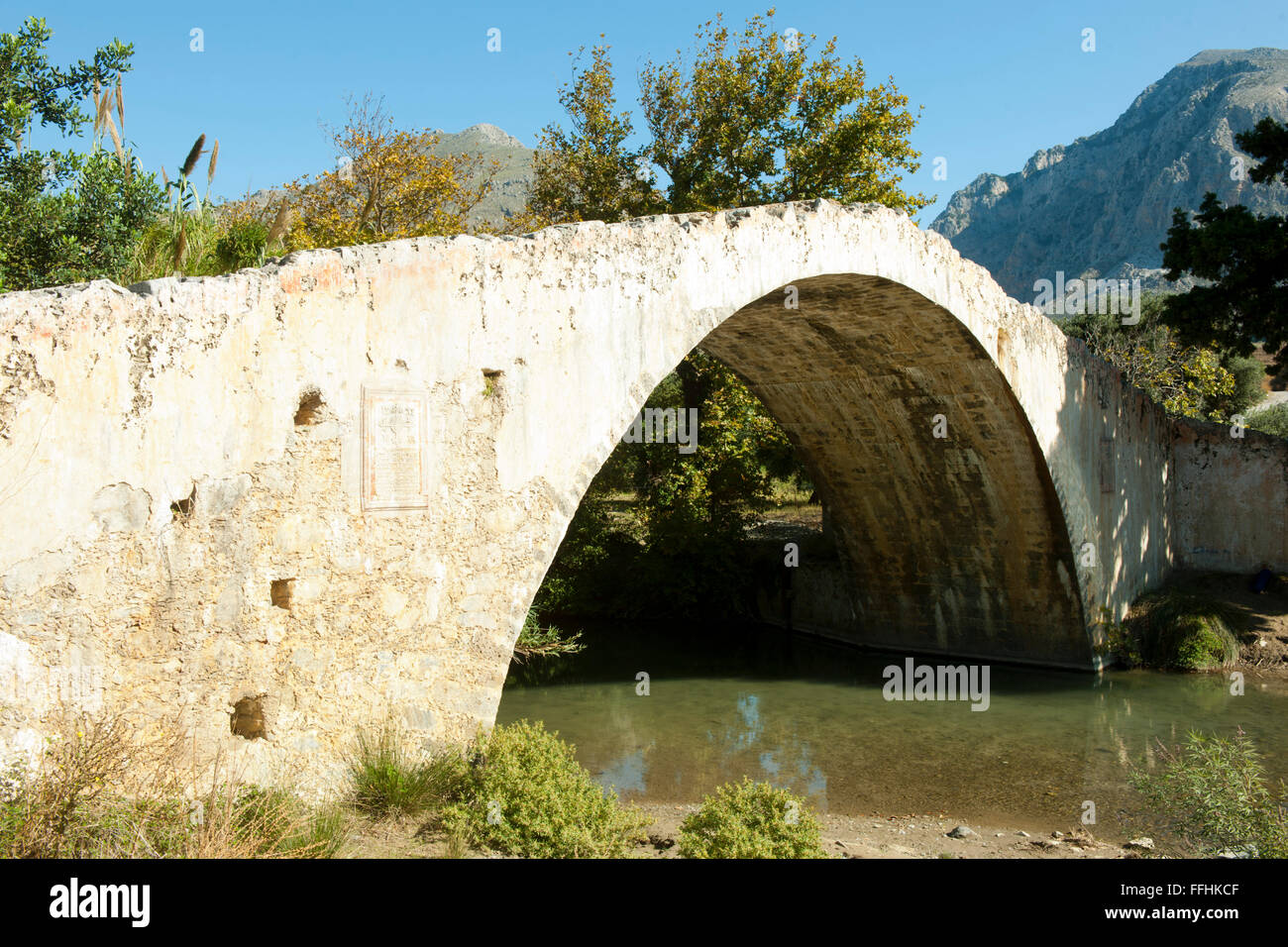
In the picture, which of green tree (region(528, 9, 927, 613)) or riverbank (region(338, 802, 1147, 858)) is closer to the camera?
riverbank (region(338, 802, 1147, 858))

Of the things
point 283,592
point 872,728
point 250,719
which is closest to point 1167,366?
point 872,728

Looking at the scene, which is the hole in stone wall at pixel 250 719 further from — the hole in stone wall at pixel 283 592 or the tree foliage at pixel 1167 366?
the tree foliage at pixel 1167 366

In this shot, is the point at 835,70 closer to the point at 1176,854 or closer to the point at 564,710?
the point at 564,710

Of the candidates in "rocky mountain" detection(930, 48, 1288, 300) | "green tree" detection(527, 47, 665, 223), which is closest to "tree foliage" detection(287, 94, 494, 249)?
"green tree" detection(527, 47, 665, 223)

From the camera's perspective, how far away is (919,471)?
12398 millimetres

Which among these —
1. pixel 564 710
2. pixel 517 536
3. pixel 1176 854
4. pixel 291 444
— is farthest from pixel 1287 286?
→ pixel 291 444

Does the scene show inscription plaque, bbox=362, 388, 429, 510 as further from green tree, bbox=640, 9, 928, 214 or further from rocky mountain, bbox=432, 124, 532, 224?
rocky mountain, bbox=432, 124, 532, 224

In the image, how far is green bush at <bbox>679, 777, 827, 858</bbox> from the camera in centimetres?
478

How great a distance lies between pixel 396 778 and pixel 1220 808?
4.41 metres

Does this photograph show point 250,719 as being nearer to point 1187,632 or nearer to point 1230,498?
point 1187,632

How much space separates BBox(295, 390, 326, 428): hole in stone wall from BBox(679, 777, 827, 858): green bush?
2663mm

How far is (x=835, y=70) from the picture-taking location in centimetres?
1722

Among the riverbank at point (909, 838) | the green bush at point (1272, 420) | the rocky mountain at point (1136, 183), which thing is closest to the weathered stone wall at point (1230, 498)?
the riverbank at point (909, 838)

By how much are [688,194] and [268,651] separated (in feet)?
46.1
